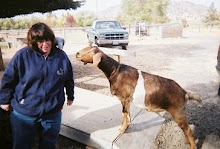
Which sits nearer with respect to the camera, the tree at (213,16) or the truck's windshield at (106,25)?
the truck's windshield at (106,25)

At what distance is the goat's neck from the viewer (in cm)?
319

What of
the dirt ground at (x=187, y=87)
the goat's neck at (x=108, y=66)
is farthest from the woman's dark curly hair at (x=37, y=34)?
the dirt ground at (x=187, y=87)

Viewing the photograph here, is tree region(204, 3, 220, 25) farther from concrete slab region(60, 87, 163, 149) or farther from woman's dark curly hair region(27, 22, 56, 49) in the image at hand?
woman's dark curly hair region(27, 22, 56, 49)

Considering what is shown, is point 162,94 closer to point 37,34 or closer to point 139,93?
point 139,93

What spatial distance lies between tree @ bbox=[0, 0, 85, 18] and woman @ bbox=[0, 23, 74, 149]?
3.94 m

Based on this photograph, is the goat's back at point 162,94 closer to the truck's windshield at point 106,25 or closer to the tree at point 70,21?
the truck's windshield at point 106,25

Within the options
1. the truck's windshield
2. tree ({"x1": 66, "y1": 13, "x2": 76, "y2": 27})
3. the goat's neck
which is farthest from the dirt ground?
tree ({"x1": 66, "y1": 13, "x2": 76, "y2": 27})

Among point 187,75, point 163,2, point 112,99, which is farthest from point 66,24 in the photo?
point 112,99

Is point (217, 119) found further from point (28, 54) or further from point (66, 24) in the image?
point (66, 24)

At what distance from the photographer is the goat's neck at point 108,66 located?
3188mm

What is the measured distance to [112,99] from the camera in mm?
4793

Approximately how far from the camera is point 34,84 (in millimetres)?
2334

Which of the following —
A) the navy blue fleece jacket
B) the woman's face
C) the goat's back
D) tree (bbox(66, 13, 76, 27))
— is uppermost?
tree (bbox(66, 13, 76, 27))

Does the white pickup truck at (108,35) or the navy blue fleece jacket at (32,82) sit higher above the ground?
the white pickup truck at (108,35)
